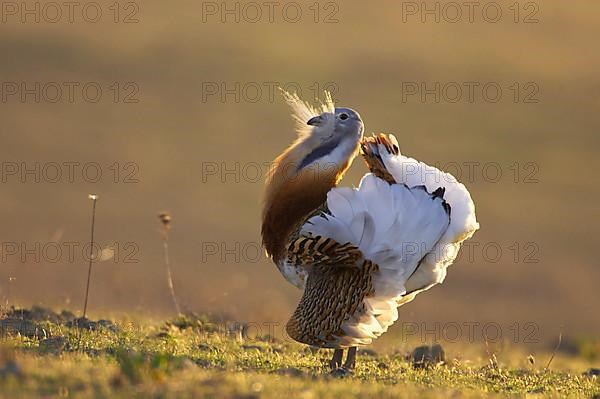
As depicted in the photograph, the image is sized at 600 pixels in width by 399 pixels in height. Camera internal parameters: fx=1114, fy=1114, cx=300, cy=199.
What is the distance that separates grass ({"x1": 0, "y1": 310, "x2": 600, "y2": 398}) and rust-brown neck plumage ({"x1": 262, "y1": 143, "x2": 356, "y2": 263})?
2.61 ft

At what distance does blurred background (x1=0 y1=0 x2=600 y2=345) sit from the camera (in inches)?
611

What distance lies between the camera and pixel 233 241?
1700cm

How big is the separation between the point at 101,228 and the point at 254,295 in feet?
14.2

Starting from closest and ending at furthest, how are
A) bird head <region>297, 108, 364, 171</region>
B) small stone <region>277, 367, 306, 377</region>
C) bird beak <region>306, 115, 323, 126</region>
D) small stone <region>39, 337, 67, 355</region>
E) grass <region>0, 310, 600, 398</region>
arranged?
grass <region>0, 310, 600, 398</region> → small stone <region>277, 367, 306, 377</region> → small stone <region>39, 337, 67, 355</region> → bird head <region>297, 108, 364, 171</region> → bird beak <region>306, 115, 323, 126</region>

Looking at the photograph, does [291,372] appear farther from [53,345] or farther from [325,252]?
[53,345]

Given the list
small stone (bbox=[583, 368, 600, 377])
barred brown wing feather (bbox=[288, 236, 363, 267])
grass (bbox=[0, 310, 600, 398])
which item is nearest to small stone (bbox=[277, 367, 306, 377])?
grass (bbox=[0, 310, 600, 398])

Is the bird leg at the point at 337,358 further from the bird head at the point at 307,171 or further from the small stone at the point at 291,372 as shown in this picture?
the bird head at the point at 307,171

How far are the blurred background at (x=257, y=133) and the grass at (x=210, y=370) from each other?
1759 millimetres

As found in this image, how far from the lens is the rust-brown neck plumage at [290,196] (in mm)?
7316

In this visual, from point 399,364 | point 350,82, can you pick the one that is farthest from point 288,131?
point 399,364

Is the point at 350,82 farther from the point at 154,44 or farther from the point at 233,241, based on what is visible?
the point at 233,241

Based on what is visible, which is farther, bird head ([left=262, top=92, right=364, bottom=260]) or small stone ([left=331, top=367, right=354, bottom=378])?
bird head ([left=262, top=92, right=364, bottom=260])

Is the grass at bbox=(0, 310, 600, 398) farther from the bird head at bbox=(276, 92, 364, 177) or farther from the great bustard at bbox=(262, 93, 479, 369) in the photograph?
the bird head at bbox=(276, 92, 364, 177)

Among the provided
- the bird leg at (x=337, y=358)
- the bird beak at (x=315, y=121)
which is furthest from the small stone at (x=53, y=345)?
the bird beak at (x=315, y=121)
